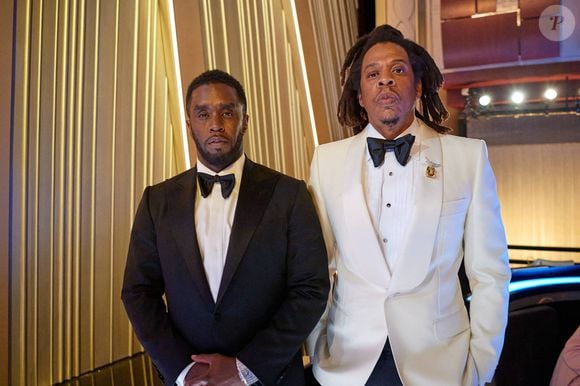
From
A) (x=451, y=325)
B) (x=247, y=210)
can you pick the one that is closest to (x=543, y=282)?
(x=451, y=325)

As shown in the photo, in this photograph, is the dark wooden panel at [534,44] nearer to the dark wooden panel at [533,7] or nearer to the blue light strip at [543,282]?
the dark wooden panel at [533,7]

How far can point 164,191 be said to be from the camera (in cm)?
183

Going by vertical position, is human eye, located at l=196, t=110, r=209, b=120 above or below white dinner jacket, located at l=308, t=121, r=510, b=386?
above

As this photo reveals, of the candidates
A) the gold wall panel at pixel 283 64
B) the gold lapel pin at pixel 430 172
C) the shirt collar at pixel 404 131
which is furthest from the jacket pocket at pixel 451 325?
the gold wall panel at pixel 283 64

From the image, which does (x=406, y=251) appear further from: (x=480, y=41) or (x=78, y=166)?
(x=480, y=41)

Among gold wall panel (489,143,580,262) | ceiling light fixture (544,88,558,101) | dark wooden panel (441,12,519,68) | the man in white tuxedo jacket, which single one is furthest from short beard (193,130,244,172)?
gold wall panel (489,143,580,262)

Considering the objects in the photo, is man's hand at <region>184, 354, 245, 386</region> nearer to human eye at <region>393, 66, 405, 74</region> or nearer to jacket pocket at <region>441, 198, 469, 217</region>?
jacket pocket at <region>441, 198, 469, 217</region>

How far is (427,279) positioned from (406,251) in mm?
111

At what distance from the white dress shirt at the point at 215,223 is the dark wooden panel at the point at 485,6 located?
197 inches

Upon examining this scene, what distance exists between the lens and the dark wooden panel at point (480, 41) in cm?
591

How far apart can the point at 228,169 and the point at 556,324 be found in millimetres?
2008

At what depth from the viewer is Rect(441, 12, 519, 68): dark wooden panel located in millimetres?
5906

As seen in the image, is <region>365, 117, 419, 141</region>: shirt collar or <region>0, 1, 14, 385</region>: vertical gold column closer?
<region>365, 117, 419, 141</region>: shirt collar

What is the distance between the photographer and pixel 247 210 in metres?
1.74
